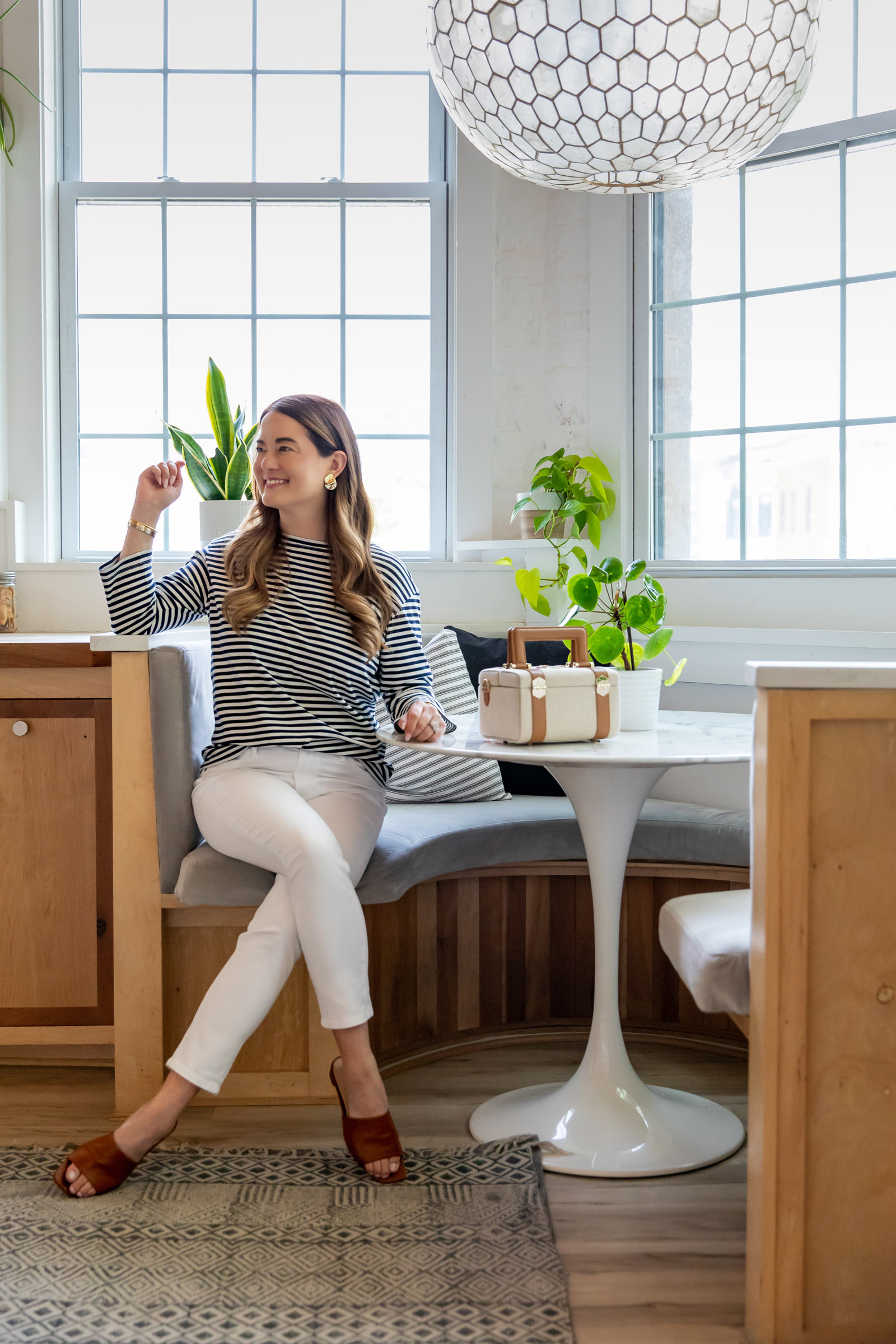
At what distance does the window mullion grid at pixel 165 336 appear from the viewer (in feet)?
11.1

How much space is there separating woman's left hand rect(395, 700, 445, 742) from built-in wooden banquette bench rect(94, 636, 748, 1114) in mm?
292

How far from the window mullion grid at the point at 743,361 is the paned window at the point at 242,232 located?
0.88m

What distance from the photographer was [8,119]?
127 inches

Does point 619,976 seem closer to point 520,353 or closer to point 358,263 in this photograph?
point 520,353

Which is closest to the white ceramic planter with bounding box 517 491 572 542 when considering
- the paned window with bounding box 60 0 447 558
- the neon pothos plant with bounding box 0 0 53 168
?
the paned window with bounding box 60 0 447 558

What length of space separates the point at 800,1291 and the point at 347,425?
1.69 m

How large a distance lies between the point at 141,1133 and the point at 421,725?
0.81m

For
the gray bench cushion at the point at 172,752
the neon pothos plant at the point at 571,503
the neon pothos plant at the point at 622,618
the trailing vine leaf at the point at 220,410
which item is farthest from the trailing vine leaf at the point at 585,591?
the trailing vine leaf at the point at 220,410

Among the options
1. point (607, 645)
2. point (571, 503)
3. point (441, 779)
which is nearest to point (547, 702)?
point (607, 645)

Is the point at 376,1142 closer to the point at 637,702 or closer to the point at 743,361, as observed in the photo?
the point at 637,702

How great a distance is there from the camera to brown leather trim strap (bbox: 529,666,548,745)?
183cm

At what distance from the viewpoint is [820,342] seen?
9.36 ft

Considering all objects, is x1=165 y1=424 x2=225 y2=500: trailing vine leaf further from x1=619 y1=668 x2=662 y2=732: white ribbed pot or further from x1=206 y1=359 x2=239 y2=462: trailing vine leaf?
x1=619 y1=668 x2=662 y2=732: white ribbed pot

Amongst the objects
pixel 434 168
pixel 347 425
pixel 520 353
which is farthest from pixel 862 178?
pixel 347 425
